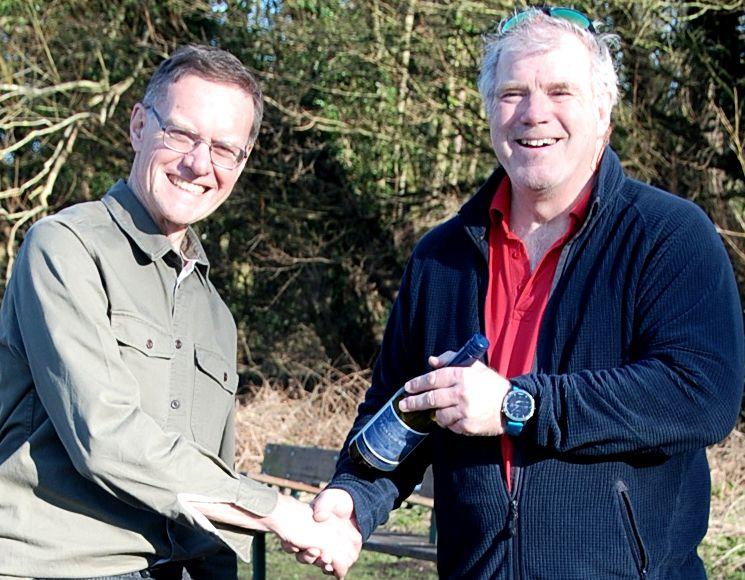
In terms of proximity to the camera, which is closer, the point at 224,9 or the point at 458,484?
the point at 458,484

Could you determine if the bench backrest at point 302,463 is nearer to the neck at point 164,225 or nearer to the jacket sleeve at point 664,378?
the neck at point 164,225

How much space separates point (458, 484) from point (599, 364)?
490mm

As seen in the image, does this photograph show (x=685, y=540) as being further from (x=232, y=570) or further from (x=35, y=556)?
(x=35, y=556)

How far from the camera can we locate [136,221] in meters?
2.82

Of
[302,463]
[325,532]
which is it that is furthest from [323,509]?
[302,463]

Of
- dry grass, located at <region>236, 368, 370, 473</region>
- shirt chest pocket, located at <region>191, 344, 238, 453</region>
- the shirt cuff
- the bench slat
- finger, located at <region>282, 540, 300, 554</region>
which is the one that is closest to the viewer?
the shirt cuff

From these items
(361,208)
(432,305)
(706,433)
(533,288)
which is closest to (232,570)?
(432,305)

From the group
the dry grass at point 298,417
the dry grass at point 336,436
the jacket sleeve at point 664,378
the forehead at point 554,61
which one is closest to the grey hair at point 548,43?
the forehead at point 554,61

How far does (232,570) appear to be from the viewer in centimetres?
300

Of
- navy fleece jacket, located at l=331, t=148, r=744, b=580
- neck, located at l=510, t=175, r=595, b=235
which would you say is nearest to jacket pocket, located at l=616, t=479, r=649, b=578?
navy fleece jacket, located at l=331, t=148, r=744, b=580

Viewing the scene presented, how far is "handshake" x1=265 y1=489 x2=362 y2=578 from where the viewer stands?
3045mm

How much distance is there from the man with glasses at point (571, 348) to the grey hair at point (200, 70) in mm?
685

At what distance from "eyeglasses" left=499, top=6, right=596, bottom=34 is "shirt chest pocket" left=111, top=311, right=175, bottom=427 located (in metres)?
1.26

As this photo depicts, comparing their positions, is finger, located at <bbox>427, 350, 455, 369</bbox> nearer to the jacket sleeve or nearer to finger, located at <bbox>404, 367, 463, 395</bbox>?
finger, located at <bbox>404, 367, 463, 395</bbox>
